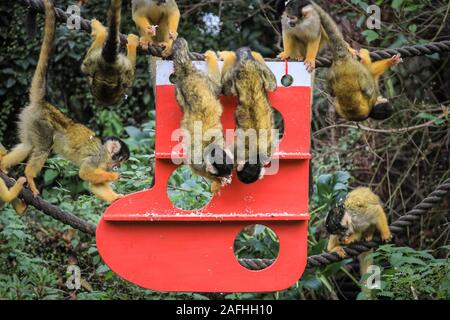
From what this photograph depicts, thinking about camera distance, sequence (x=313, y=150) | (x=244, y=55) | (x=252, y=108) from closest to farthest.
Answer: (x=252, y=108) < (x=244, y=55) < (x=313, y=150)

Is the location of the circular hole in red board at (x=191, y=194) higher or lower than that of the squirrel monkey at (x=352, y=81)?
lower

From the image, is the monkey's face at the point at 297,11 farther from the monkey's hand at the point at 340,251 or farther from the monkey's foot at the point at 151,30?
the monkey's hand at the point at 340,251

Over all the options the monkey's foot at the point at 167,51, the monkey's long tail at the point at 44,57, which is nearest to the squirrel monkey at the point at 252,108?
the monkey's foot at the point at 167,51

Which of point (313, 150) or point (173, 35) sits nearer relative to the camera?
point (173, 35)

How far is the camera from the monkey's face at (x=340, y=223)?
578 centimetres

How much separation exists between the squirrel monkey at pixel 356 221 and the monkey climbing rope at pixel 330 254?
1.08ft

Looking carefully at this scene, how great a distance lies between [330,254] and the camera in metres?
5.39

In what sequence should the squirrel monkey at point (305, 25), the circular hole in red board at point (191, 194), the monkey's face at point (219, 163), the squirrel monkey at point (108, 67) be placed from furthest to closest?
the circular hole in red board at point (191, 194) → the squirrel monkey at point (108, 67) → the squirrel monkey at point (305, 25) → the monkey's face at point (219, 163)

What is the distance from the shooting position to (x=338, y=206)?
19.6 ft

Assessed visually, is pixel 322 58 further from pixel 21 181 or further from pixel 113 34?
pixel 21 181

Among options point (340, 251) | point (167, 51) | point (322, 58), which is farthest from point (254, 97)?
point (340, 251)

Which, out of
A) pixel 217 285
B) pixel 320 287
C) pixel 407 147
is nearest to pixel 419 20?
pixel 407 147

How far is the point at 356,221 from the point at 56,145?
2.15 m

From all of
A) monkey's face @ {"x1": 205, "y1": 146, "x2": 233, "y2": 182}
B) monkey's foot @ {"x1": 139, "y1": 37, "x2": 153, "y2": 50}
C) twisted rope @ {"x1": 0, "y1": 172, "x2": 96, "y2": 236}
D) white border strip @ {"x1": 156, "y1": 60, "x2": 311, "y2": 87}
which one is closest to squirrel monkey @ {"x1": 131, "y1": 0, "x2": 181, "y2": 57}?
monkey's foot @ {"x1": 139, "y1": 37, "x2": 153, "y2": 50}
